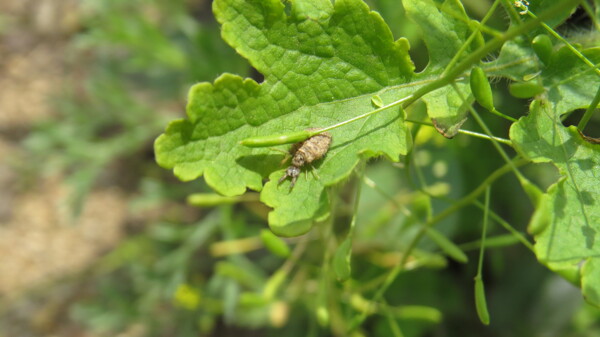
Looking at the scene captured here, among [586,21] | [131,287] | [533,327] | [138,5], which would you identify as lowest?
[533,327]

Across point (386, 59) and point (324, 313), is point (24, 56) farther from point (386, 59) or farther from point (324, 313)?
point (386, 59)

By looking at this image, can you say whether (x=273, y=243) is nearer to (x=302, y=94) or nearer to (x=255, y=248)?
(x=302, y=94)

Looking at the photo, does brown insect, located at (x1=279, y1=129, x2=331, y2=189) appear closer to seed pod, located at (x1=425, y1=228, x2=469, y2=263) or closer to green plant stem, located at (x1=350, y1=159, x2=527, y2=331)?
green plant stem, located at (x1=350, y1=159, x2=527, y2=331)

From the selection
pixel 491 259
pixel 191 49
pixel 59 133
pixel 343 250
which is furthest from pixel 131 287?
pixel 343 250

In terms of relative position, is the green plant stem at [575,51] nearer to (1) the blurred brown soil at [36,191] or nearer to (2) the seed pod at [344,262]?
(2) the seed pod at [344,262]

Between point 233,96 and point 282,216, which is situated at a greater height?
point 233,96

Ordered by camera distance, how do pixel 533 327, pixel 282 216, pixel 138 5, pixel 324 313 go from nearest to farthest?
pixel 282 216 < pixel 324 313 < pixel 533 327 < pixel 138 5
